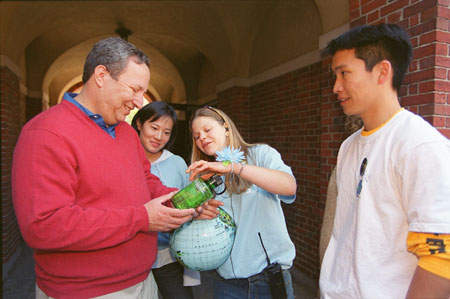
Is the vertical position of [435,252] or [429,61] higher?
[429,61]

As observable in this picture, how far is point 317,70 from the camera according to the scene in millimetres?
4070

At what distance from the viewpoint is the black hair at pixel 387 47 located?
1.11 meters

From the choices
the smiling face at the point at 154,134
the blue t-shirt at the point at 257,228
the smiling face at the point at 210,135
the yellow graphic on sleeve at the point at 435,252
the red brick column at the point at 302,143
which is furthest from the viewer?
the red brick column at the point at 302,143

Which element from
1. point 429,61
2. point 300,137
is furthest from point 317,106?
point 429,61

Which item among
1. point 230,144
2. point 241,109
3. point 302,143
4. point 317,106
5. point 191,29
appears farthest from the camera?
point 191,29

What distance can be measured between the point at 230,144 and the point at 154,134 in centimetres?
88

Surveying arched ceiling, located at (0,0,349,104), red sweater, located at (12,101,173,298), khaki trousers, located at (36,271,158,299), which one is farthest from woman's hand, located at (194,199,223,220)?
arched ceiling, located at (0,0,349,104)

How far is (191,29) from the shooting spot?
6.37m

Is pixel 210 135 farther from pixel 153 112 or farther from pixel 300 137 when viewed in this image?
pixel 300 137

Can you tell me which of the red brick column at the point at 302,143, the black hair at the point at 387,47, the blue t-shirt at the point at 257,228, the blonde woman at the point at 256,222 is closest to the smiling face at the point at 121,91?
the blonde woman at the point at 256,222

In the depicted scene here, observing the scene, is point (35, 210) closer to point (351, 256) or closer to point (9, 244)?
point (351, 256)

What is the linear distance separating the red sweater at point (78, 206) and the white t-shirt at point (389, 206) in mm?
903

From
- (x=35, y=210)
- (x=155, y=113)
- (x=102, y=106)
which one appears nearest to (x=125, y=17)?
(x=155, y=113)

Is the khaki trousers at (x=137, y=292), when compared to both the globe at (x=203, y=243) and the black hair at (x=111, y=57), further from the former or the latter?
the black hair at (x=111, y=57)
